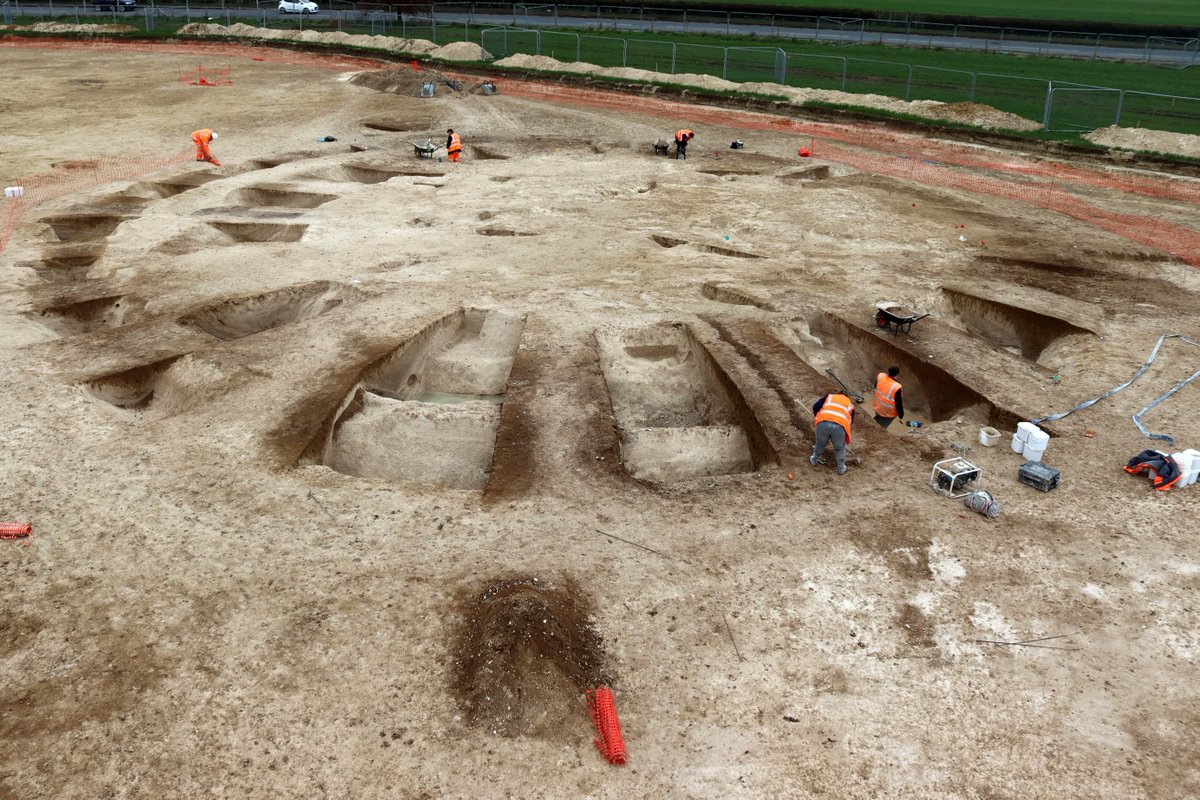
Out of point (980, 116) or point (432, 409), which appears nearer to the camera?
point (432, 409)

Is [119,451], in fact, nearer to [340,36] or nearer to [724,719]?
[724,719]

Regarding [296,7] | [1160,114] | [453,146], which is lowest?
[453,146]

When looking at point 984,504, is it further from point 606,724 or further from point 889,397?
point 606,724

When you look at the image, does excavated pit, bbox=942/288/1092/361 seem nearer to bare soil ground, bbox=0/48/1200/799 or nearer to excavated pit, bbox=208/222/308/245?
bare soil ground, bbox=0/48/1200/799

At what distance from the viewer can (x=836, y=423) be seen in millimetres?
10609

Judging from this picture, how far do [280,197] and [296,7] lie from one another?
A: 45.6 metres

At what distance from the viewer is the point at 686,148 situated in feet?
94.2

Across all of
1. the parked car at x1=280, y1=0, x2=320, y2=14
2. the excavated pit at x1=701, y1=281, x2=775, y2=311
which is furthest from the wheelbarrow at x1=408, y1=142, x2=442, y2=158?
the parked car at x1=280, y1=0, x2=320, y2=14

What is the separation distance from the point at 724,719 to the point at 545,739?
153 centimetres

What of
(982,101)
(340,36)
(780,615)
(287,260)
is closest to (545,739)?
(780,615)

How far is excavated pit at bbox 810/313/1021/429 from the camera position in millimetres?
13047

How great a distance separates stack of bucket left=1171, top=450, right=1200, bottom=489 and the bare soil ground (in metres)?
0.48

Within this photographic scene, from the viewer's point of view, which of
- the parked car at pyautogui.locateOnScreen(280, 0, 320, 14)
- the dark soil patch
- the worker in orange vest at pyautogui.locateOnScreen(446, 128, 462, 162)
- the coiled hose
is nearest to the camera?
the coiled hose

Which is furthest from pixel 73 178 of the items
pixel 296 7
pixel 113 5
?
pixel 113 5
